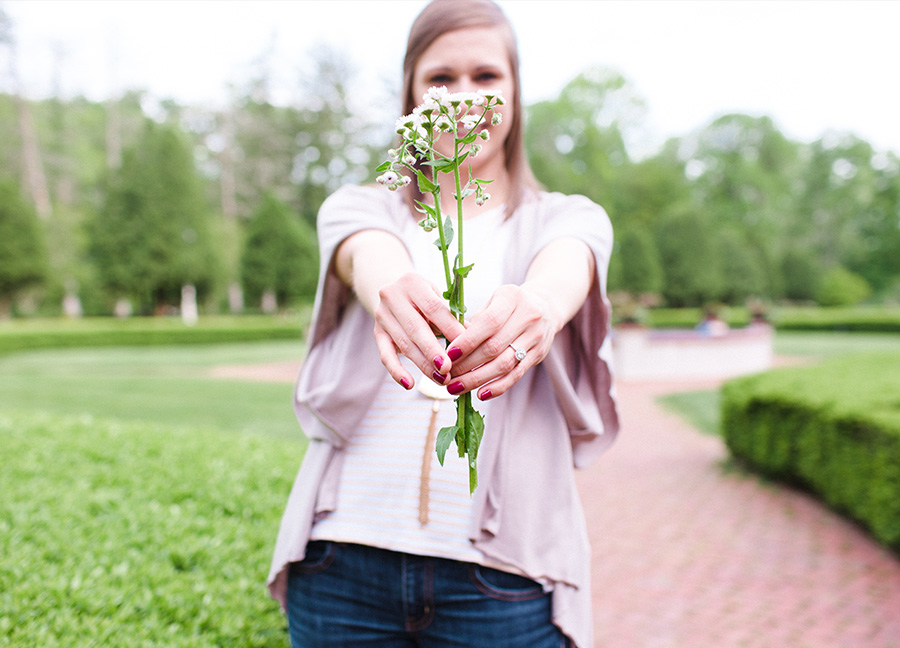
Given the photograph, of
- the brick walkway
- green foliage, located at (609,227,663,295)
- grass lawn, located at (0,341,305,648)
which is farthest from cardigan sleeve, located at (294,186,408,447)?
green foliage, located at (609,227,663,295)

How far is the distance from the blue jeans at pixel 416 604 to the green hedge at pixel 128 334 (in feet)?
71.0

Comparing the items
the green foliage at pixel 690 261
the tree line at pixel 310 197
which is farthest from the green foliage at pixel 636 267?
the green foliage at pixel 690 261

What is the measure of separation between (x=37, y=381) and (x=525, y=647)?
13.7 metres

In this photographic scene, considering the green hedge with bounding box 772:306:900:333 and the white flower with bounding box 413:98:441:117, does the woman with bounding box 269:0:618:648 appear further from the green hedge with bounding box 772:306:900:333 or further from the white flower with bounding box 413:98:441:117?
the green hedge with bounding box 772:306:900:333

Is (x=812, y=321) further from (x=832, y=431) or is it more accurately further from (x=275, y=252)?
(x=832, y=431)

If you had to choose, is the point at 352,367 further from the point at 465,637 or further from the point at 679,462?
the point at 679,462

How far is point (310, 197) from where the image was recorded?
42750mm

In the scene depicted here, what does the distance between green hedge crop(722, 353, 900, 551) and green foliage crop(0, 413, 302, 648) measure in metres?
3.96

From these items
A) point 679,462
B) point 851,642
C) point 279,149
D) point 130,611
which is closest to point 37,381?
point 679,462

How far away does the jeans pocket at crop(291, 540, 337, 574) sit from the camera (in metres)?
1.21

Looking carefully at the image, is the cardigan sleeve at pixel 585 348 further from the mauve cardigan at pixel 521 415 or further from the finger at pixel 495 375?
the finger at pixel 495 375

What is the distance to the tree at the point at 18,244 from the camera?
2836 centimetres

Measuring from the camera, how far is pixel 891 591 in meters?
4.30

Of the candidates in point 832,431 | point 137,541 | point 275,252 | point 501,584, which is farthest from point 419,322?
point 275,252
